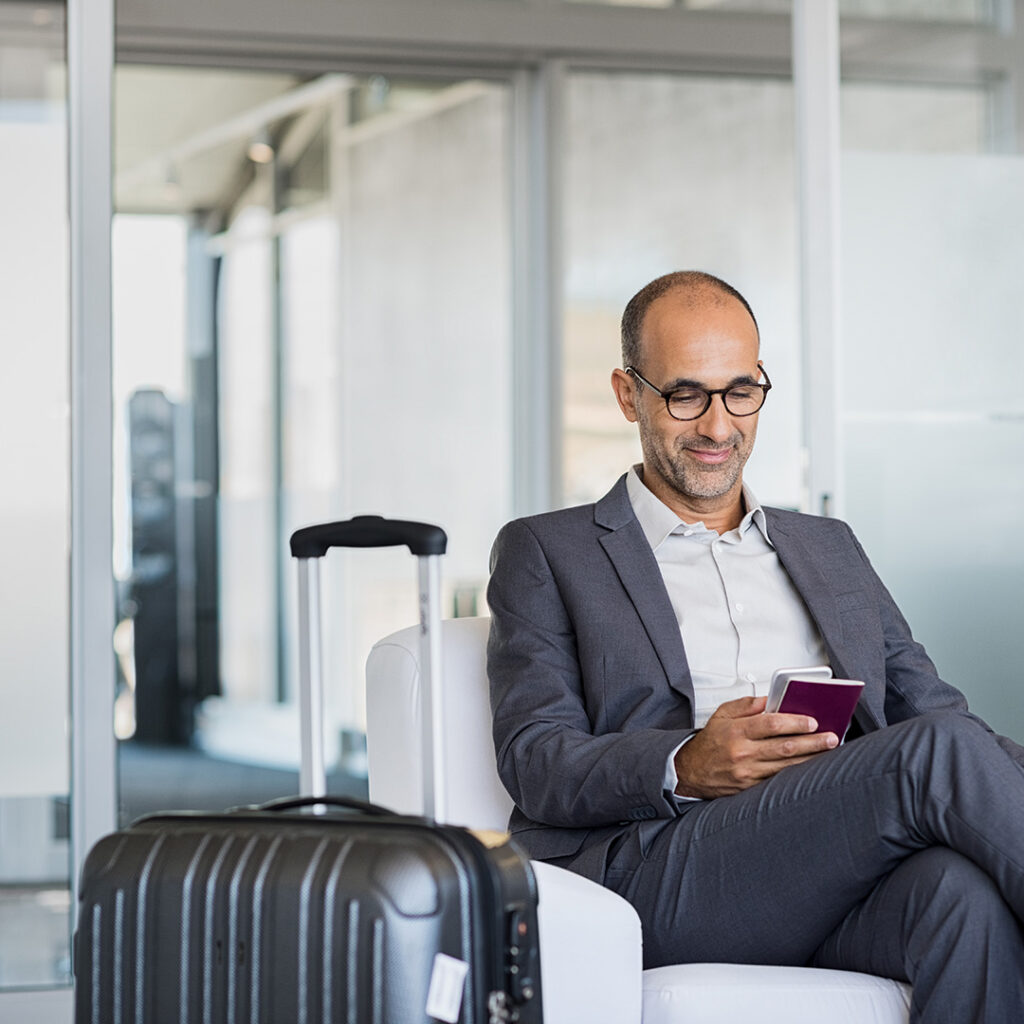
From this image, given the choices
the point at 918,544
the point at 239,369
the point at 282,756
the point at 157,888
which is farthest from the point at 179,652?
the point at 157,888

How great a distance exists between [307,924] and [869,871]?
2.25ft

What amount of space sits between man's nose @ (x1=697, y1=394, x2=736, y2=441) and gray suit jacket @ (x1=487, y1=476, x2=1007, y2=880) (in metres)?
0.16

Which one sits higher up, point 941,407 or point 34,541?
point 941,407

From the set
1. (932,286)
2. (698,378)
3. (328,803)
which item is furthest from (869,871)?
(932,286)

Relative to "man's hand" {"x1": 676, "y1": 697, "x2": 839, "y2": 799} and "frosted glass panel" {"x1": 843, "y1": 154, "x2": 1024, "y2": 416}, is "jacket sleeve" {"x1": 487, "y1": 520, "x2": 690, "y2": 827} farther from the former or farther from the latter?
"frosted glass panel" {"x1": 843, "y1": 154, "x2": 1024, "y2": 416}

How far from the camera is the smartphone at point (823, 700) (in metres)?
1.71

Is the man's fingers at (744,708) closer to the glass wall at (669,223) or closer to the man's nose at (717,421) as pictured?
the man's nose at (717,421)

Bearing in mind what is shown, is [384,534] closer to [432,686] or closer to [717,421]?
[432,686]

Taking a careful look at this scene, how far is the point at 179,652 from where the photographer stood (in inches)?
199

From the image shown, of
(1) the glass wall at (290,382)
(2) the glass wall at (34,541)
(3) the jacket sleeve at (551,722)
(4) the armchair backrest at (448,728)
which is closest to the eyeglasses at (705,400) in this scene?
(3) the jacket sleeve at (551,722)

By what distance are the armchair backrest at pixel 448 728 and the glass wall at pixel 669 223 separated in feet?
8.98

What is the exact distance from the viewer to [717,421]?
2.08 meters

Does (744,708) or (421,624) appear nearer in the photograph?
(421,624)

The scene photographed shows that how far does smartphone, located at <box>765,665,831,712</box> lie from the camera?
1.72m
